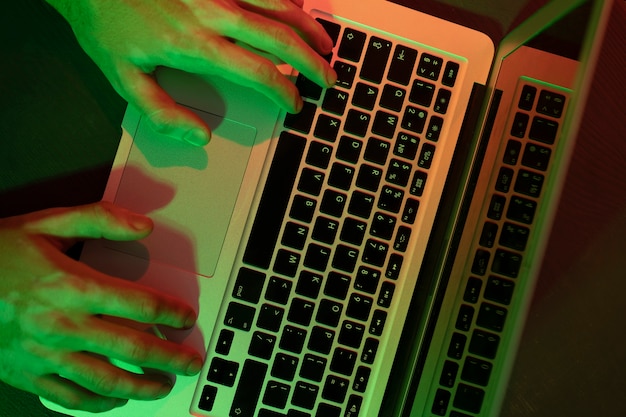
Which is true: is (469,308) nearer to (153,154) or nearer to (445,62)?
(445,62)

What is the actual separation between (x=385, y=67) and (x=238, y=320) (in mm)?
354

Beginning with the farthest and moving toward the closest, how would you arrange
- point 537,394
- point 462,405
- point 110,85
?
point 110,85 → point 462,405 → point 537,394

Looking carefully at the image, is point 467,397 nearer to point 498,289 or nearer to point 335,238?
point 498,289

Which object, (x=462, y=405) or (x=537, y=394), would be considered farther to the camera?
(x=462, y=405)

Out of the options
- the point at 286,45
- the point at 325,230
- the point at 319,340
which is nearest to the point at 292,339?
the point at 319,340

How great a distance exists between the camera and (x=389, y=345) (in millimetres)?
641

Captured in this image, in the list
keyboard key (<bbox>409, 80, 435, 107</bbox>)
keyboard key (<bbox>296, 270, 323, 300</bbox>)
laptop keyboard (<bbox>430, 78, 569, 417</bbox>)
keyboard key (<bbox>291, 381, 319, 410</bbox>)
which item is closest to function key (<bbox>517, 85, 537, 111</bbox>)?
laptop keyboard (<bbox>430, 78, 569, 417</bbox>)

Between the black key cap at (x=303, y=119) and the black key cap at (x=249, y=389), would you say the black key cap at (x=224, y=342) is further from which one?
the black key cap at (x=303, y=119)

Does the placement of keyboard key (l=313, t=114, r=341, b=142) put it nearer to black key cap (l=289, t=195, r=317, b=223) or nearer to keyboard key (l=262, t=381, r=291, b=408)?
black key cap (l=289, t=195, r=317, b=223)

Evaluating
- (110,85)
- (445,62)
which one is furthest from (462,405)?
(110,85)

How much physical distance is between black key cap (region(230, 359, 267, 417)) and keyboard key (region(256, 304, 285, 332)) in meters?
0.04

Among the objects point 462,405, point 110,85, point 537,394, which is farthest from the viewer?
point 110,85

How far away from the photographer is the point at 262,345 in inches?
25.0

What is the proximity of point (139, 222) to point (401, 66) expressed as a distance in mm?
362
